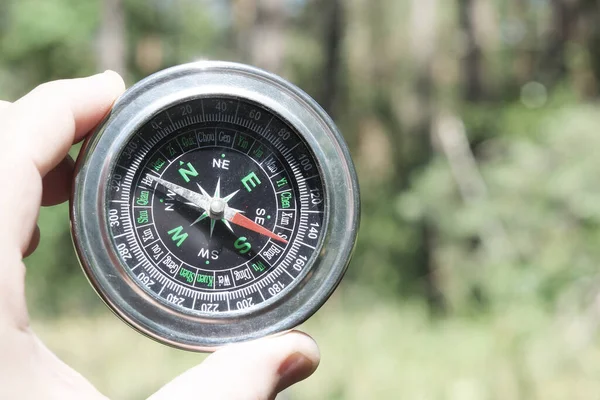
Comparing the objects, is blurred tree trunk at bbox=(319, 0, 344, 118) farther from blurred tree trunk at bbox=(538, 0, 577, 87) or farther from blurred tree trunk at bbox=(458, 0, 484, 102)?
blurred tree trunk at bbox=(538, 0, 577, 87)

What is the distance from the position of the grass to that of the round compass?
13.9ft

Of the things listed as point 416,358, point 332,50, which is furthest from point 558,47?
point 416,358

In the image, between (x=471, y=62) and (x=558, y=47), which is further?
(x=471, y=62)

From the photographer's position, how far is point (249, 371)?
198 centimetres

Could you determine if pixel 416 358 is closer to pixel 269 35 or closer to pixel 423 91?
pixel 269 35

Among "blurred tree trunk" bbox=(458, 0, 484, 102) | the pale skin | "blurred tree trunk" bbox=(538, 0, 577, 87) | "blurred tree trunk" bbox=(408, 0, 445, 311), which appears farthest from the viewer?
"blurred tree trunk" bbox=(408, 0, 445, 311)

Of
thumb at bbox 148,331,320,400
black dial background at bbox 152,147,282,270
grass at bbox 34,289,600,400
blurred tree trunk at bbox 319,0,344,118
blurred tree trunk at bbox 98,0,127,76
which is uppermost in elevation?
blurred tree trunk at bbox 319,0,344,118

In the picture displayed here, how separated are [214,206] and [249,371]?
1.86ft

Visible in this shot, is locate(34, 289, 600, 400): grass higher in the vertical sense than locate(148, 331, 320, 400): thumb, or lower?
higher

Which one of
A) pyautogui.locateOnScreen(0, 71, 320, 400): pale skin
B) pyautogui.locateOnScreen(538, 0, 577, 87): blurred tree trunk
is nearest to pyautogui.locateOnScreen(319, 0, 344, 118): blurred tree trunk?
pyautogui.locateOnScreen(538, 0, 577, 87): blurred tree trunk

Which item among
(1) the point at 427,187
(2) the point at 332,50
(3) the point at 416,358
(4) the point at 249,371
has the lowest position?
(4) the point at 249,371

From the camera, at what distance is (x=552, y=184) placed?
6785 millimetres

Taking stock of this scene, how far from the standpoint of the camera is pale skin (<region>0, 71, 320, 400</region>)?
1743mm

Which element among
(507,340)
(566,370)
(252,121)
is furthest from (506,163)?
(252,121)
